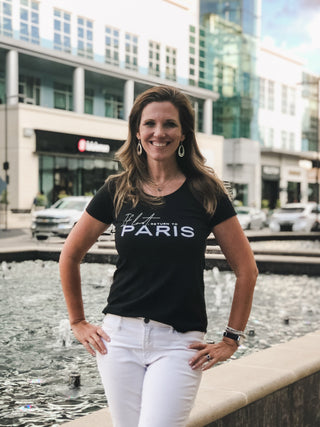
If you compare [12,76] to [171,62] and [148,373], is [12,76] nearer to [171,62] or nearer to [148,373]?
[171,62]

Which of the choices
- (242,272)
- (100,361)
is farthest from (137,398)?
(242,272)

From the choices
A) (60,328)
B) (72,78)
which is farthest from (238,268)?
(72,78)

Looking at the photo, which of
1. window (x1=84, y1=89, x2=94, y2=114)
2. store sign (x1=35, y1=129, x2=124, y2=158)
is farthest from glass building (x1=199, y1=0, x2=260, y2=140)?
store sign (x1=35, y1=129, x2=124, y2=158)

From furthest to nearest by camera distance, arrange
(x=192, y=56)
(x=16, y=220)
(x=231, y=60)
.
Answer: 1. (x=231, y=60)
2. (x=192, y=56)
3. (x=16, y=220)

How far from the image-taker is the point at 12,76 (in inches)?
1453

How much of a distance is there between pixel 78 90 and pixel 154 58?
6867 mm

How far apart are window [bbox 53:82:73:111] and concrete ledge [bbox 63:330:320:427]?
1520 inches

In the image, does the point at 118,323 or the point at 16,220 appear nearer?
the point at 118,323

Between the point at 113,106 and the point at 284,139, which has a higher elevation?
the point at 113,106

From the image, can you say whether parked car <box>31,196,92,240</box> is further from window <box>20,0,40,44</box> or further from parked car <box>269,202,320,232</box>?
window <box>20,0,40,44</box>

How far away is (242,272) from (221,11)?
5676 centimetres

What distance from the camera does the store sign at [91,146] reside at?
134 feet

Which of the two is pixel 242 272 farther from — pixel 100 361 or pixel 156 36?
pixel 156 36

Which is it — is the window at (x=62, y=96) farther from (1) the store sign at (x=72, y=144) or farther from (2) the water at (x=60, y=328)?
(2) the water at (x=60, y=328)
